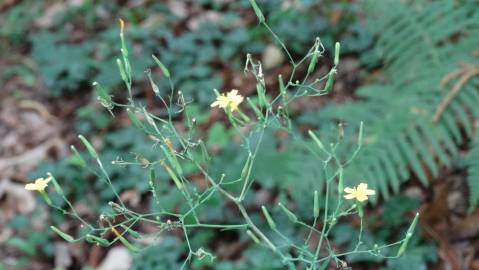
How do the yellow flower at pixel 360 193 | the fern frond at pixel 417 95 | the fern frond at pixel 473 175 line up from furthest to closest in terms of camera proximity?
1. the fern frond at pixel 417 95
2. the fern frond at pixel 473 175
3. the yellow flower at pixel 360 193

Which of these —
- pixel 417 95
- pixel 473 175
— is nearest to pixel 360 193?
pixel 473 175

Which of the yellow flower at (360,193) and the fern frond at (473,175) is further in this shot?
the fern frond at (473,175)

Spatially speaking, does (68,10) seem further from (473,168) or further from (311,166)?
(473,168)

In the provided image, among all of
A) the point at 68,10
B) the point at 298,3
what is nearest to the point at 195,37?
the point at 298,3

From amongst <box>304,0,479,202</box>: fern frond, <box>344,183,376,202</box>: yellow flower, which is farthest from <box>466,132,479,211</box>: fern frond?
<box>344,183,376,202</box>: yellow flower

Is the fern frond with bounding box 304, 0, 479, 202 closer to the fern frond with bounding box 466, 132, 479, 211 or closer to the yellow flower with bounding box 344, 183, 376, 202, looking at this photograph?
the fern frond with bounding box 466, 132, 479, 211

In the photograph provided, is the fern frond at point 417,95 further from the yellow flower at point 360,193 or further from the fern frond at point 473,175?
the yellow flower at point 360,193

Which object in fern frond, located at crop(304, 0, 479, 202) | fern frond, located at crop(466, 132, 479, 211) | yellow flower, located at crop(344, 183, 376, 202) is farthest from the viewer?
fern frond, located at crop(304, 0, 479, 202)

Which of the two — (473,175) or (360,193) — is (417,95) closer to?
(473,175)

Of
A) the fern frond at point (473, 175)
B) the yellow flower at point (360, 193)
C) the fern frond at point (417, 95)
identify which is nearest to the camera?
the yellow flower at point (360, 193)

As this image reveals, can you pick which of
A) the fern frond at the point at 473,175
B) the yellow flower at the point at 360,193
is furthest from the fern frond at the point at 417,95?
the yellow flower at the point at 360,193

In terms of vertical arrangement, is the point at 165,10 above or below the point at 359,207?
below
